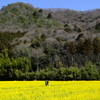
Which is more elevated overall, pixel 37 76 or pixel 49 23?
pixel 49 23

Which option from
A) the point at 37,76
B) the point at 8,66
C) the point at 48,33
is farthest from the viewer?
the point at 48,33

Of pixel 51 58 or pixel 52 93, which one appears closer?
pixel 52 93

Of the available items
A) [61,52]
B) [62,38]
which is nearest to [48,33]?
[62,38]

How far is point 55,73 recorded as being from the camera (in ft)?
154

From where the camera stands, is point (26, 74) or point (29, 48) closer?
point (26, 74)

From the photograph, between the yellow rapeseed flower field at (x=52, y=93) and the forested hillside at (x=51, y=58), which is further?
the forested hillside at (x=51, y=58)

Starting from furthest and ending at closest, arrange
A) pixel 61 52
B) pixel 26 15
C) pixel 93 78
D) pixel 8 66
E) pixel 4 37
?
1. pixel 26 15
2. pixel 4 37
3. pixel 61 52
4. pixel 8 66
5. pixel 93 78

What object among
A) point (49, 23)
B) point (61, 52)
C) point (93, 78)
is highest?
point (49, 23)

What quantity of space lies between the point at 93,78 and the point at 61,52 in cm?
1635

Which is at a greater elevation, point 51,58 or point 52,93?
point 51,58

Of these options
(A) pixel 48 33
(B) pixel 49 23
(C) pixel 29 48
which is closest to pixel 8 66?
(C) pixel 29 48

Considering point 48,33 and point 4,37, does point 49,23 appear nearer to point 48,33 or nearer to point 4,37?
point 48,33

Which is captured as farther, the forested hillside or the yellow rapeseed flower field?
the forested hillside

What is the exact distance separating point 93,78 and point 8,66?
21188 mm
